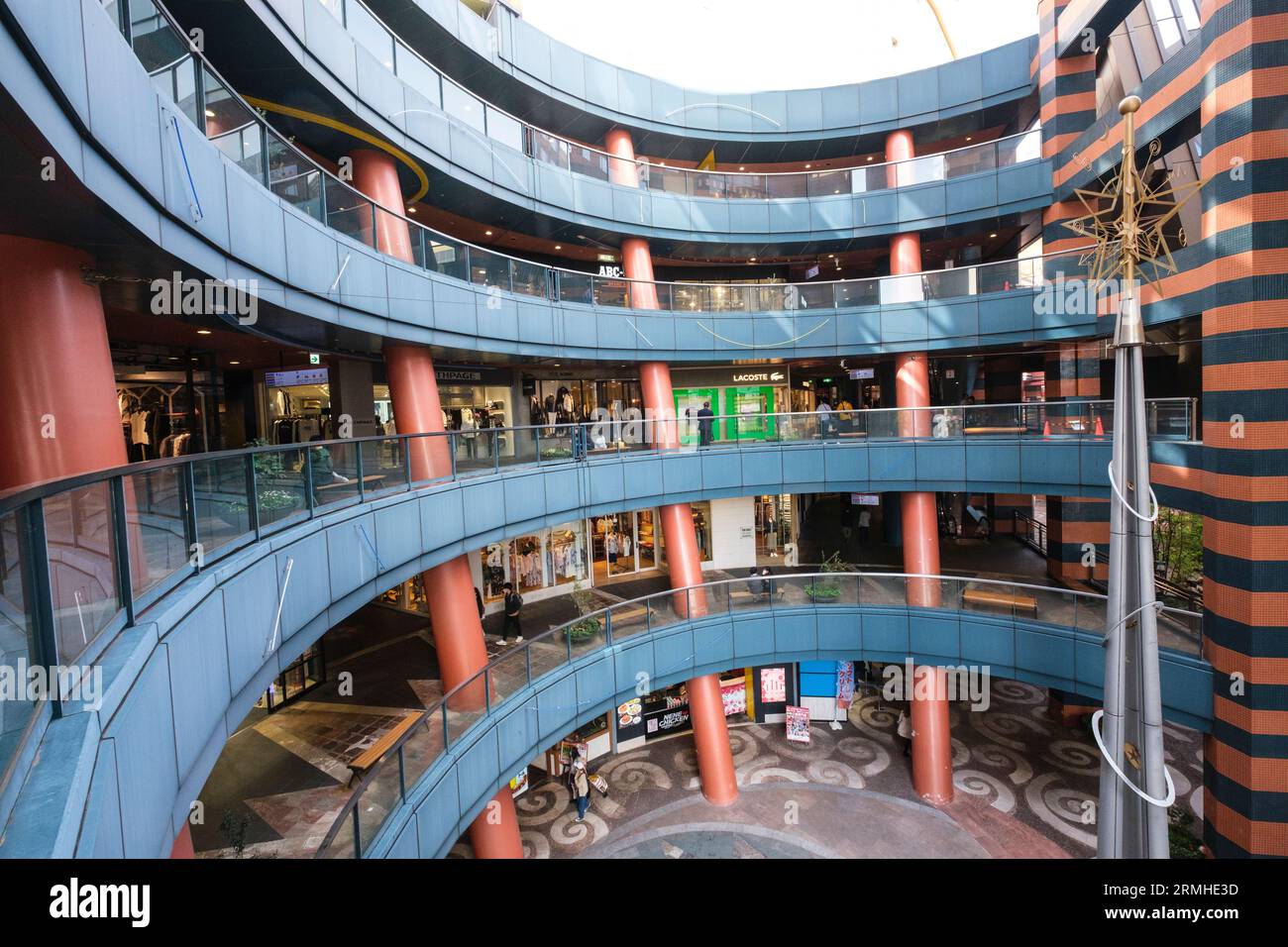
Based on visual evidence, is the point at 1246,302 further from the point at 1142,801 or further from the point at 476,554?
the point at 476,554

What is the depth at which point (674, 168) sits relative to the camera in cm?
1756

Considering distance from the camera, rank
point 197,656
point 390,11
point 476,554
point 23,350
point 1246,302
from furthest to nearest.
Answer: point 476,554 → point 390,11 → point 1246,302 → point 23,350 → point 197,656

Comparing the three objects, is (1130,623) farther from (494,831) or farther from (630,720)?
(630,720)

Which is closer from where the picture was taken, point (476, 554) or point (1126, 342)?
point (1126, 342)

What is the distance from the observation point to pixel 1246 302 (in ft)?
31.2

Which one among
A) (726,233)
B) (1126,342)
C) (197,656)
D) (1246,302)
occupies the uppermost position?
(726,233)

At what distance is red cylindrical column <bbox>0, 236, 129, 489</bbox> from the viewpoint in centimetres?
459

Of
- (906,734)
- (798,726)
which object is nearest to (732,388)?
(798,726)

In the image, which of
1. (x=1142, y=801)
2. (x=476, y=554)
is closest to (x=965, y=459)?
(x=1142, y=801)

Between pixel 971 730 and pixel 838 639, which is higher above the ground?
pixel 838 639

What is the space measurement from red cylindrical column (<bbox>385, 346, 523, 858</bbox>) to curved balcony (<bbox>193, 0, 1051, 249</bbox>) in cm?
416

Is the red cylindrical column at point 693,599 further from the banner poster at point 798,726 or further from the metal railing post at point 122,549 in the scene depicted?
the metal railing post at point 122,549
